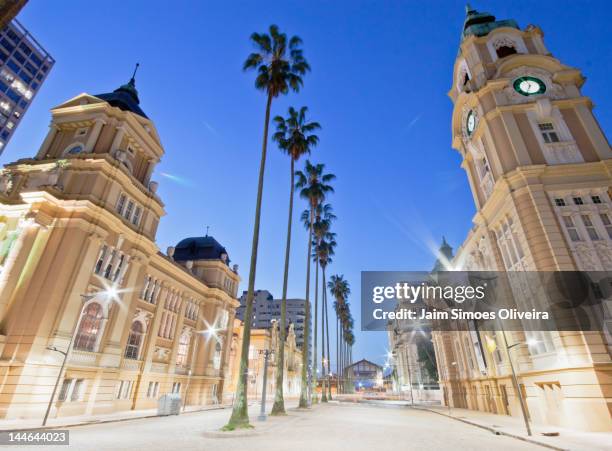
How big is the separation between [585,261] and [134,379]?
120ft

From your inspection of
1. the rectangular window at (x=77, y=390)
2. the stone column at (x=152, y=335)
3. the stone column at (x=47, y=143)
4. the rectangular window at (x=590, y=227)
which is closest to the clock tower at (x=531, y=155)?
the rectangular window at (x=590, y=227)

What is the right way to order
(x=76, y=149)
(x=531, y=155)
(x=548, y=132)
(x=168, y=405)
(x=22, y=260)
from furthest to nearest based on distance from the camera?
(x=76, y=149), (x=168, y=405), (x=548, y=132), (x=22, y=260), (x=531, y=155)

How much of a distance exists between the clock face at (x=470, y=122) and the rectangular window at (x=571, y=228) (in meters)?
11.4

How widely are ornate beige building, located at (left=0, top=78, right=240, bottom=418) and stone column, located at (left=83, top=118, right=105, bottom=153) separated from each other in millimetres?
90

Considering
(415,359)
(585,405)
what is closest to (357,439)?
(585,405)

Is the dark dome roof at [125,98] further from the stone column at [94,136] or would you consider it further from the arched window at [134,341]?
the arched window at [134,341]

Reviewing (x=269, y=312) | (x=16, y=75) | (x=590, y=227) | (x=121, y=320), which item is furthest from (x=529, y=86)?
(x=269, y=312)

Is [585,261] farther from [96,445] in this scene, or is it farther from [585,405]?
[96,445]

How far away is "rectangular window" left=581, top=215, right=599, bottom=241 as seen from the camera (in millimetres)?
18227

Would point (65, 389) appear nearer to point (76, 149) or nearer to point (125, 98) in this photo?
point (76, 149)

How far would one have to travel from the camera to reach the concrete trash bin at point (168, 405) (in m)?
23.8

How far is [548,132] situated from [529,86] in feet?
14.9

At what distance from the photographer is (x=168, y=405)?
24.0 meters

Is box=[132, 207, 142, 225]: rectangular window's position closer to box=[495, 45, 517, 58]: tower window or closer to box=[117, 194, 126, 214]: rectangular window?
box=[117, 194, 126, 214]: rectangular window
